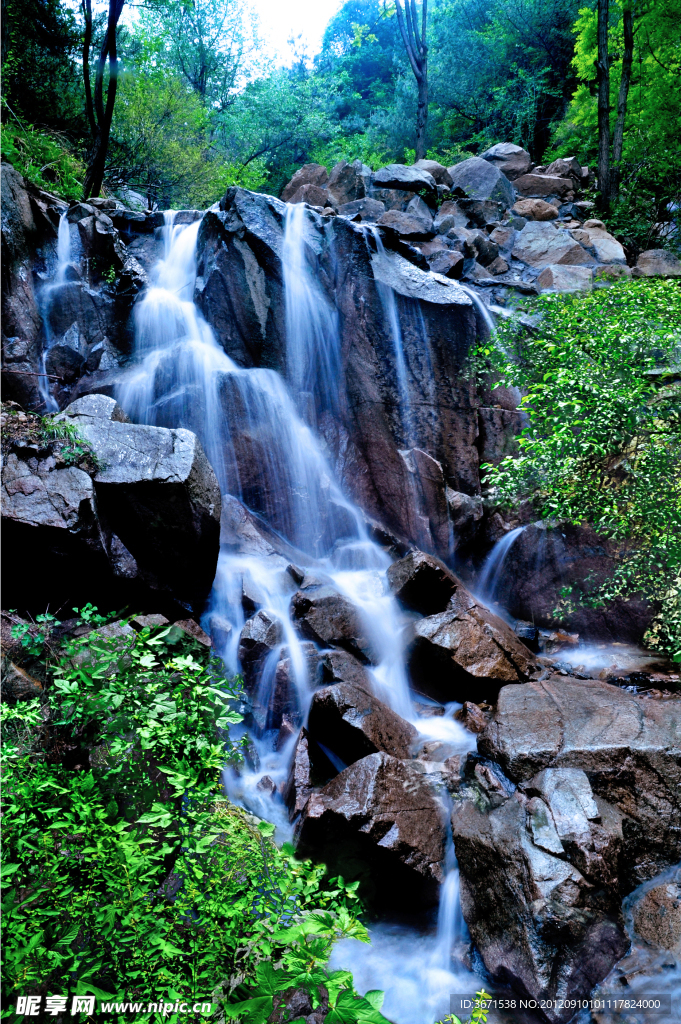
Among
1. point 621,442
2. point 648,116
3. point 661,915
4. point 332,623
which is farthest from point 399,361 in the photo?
point 648,116

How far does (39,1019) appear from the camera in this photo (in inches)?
81.7

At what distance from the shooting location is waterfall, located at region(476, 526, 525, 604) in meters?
8.86

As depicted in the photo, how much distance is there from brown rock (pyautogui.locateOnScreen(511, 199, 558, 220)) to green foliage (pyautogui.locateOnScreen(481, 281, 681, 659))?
34.1 feet

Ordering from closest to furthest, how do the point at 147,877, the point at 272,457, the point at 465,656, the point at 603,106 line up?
the point at 147,877 < the point at 465,656 < the point at 272,457 < the point at 603,106

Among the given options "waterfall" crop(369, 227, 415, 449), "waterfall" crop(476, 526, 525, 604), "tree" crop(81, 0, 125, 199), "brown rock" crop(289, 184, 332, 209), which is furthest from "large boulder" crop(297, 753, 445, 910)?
"brown rock" crop(289, 184, 332, 209)

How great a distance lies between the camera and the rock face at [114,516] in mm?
5660

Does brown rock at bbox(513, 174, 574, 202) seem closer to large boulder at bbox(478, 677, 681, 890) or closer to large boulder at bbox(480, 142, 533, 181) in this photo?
large boulder at bbox(480, 142, 533, 181)

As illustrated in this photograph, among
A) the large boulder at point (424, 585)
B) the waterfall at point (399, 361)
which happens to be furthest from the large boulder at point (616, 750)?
the waterfall at point (399, 361)

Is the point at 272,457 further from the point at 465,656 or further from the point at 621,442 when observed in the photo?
the point at 621,442

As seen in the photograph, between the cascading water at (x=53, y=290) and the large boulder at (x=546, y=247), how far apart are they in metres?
10.8

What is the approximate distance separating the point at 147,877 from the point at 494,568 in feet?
24.1

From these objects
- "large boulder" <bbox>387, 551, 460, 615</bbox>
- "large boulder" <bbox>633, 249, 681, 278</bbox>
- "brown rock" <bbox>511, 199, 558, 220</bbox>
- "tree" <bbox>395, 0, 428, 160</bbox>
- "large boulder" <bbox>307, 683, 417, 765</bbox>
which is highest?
"tree" <bbox>395, 0, 428, 160</bbox>

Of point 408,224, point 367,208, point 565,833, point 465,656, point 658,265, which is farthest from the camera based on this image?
point 367,208

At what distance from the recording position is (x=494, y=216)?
635 inches
